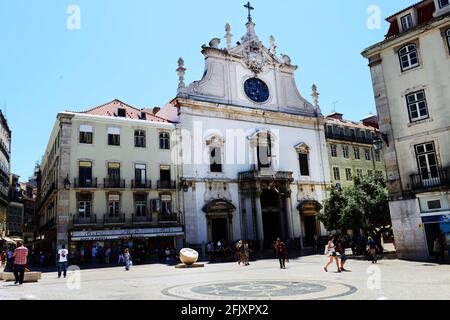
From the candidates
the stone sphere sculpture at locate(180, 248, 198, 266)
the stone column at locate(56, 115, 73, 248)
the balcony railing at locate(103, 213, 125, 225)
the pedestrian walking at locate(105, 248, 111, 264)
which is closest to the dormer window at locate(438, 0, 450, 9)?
the stone sphere sculpture at locate(180, 248, 198, 266)

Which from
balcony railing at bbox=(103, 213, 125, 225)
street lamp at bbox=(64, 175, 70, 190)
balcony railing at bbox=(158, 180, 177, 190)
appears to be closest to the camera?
street lamp at bbox=(64, 175, 70, 190)

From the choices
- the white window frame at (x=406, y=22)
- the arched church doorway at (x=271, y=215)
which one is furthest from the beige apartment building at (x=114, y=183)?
the white window frame at (x=406, y=22)

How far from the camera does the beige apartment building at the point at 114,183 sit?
29016 mm

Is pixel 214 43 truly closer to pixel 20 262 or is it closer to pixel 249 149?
pixel 249 149

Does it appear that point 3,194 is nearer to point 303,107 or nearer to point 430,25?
point 303,107

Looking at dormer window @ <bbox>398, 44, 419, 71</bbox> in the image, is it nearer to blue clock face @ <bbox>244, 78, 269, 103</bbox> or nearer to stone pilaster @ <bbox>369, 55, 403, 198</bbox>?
stone pilaster @ <bbox>369, 55, 403, 198</bbox>

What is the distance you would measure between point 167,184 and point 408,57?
67.2 feet

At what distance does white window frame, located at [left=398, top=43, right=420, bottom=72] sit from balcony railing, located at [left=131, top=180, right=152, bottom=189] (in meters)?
20.6

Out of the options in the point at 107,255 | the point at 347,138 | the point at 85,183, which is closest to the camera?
the point at 107,255

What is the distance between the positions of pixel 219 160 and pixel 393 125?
17435 millimetres

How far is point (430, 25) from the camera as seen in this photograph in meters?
20.7

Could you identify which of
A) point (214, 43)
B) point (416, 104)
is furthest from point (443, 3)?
point (214, 43)

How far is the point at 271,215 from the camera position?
3741cm

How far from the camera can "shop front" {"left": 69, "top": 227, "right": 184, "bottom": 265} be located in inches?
1113
